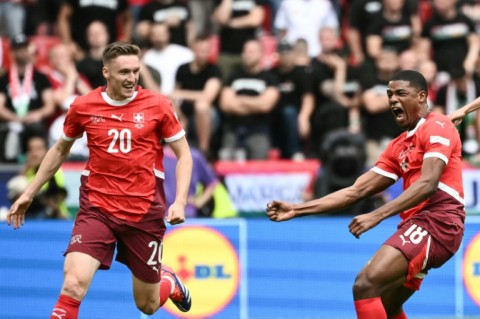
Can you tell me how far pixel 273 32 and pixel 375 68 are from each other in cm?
234

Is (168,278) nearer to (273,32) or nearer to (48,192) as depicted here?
(48,192)

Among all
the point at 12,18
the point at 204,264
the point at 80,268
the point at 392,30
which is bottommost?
the point at 204,264

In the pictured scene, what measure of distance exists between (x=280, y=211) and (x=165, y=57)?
8.51 meters

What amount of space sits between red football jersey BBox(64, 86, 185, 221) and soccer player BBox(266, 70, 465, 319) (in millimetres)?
1349

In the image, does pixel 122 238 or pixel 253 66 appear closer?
pixel 122 238

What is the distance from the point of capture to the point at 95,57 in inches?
648

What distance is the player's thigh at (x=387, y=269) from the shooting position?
8406 mm

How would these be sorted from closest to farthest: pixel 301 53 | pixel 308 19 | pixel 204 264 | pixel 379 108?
pixel 204 264 → pixel 379 108 → pixel 301 53 → pixel 308 19

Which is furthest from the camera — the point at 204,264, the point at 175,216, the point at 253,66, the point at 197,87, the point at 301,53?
the point at 301,53

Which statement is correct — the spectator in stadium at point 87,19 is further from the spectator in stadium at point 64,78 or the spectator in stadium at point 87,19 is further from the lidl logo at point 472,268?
the lidl logo at point 472,268

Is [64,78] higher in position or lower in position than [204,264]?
higher

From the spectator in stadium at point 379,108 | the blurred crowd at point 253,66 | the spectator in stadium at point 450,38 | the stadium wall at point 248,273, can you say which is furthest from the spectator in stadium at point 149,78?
the spectator in stadium at point 450,38

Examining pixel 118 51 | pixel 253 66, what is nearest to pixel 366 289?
pixel 118 51

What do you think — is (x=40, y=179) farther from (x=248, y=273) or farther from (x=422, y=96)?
(x=248, y=273)
